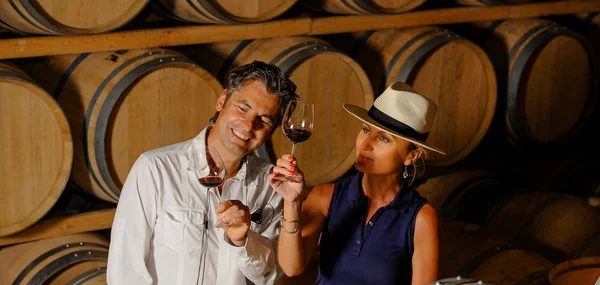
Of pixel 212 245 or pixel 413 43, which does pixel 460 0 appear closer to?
pixel 413 43

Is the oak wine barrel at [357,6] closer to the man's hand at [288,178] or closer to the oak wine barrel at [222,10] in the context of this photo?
the oak wine barrel at [222,10]

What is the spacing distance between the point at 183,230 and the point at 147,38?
124 cm

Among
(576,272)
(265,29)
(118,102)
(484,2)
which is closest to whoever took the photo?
(576,272)

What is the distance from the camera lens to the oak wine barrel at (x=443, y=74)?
16.0ft

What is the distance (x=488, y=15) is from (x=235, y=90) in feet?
8.80

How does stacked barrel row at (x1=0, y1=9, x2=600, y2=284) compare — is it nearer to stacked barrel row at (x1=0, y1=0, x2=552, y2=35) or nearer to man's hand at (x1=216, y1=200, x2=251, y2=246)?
stacked barrel row at (x1=0, y1=0, x2=552, y2=35)

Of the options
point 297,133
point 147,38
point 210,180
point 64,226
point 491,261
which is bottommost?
point 491,261

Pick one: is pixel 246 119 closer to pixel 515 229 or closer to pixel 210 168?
pixel 210 168

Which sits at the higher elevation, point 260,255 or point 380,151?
point 380,151

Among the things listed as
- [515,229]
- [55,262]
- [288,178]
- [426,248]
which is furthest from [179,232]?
[515,229]

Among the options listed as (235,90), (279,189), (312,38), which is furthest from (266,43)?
(279,189)

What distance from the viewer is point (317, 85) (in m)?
4.49

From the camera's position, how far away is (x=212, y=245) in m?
3.10

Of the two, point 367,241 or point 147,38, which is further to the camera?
point 147,38
